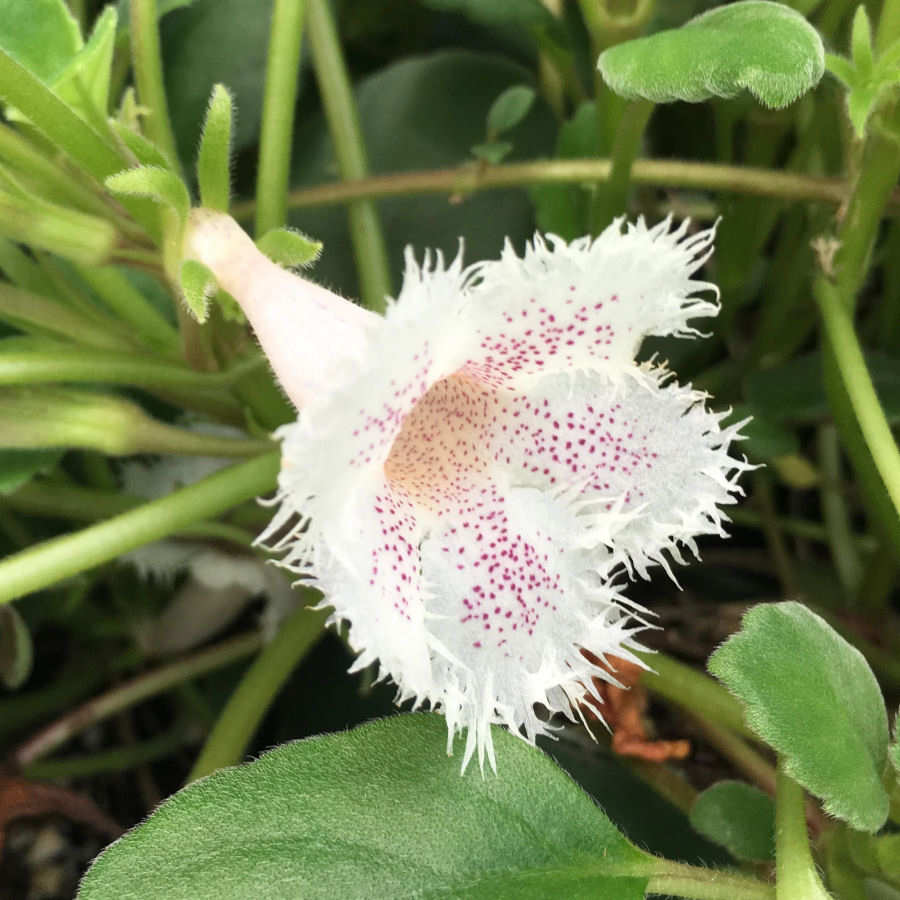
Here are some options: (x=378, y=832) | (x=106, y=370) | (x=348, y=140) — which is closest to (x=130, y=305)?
(x=106, y=370)

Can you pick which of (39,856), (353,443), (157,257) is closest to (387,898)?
(353,443)

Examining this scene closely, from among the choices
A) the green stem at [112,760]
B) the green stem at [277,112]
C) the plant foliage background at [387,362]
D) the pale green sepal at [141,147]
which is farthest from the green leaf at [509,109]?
the green stem at [112,760]

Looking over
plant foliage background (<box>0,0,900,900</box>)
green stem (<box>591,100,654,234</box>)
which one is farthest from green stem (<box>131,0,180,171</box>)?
green stem (<box>591,100,654,234</box>)

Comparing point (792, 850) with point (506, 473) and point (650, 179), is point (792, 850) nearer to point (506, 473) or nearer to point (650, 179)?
point (506, 473)

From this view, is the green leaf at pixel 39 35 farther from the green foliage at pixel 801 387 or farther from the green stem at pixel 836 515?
the green stem at pixel 836 515

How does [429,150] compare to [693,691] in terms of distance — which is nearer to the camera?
[693,691]

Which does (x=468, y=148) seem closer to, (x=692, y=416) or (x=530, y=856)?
(x=692, y=416)

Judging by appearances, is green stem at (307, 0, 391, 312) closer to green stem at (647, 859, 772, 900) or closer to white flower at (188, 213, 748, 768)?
white flower at (188, 213, 748, 768)
